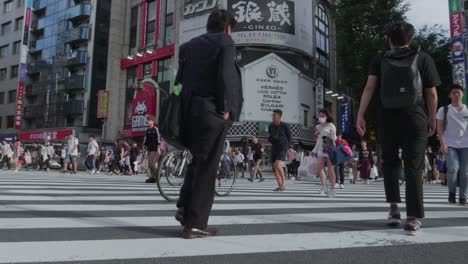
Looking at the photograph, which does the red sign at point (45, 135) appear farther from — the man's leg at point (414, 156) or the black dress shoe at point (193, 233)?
the man's leg at point (414, 156)

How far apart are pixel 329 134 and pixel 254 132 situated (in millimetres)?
20799

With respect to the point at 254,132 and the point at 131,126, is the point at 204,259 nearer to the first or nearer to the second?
the point at 254,132

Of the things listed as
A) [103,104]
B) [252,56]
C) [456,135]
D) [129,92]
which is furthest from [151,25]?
[456,135]

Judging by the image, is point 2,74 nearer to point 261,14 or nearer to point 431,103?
point 261,14

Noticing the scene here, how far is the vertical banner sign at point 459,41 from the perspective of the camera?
22797 millimetres

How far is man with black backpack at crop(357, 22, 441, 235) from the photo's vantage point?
Result: 130 inches

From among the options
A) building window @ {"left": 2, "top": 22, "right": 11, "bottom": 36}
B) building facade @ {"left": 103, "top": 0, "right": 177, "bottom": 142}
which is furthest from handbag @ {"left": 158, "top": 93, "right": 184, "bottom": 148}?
building window @ {"left": 2, "top": 22, "right": 11, "bottom": 36}

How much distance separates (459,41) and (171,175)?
73.9 ft

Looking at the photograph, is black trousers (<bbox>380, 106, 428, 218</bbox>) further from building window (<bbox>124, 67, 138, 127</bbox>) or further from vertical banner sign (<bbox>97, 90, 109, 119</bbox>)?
vertical banner sign (<bbox>97, 90, 109, 119</bbox>)

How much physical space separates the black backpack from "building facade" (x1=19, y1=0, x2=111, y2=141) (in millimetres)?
38711

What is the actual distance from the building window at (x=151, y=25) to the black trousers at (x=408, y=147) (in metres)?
34.5

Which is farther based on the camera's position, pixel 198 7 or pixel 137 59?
pixel 137 59

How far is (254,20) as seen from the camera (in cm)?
2931

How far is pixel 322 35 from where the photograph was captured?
120 feet
